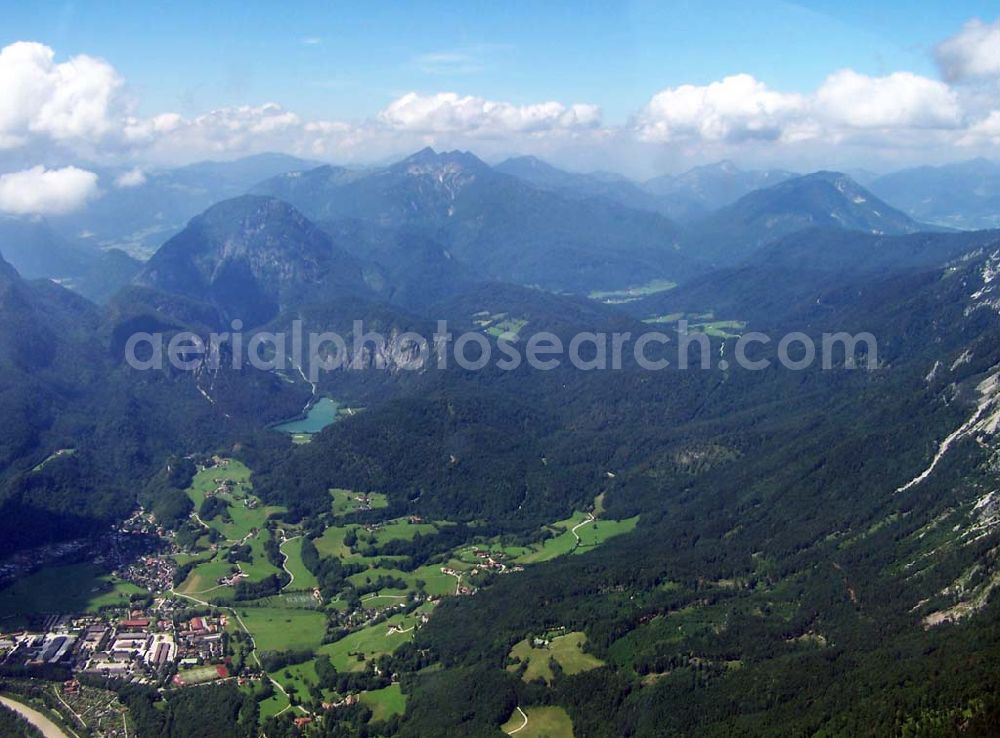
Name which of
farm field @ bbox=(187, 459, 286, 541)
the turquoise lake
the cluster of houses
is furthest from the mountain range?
the cluster of houses

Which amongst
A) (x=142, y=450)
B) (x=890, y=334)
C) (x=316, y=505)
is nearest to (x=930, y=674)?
(x=316, y=505)

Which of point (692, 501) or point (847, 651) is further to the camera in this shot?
point (692, 501)

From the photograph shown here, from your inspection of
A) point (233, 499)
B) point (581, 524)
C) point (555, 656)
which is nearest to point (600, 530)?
point (581, 524)

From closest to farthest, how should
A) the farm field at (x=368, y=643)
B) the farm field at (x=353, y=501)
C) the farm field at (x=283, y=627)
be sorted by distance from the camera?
the farm field at (x=368, y=643), the farm field at (x=283, y=627), the farm field at (x=353, y=501)

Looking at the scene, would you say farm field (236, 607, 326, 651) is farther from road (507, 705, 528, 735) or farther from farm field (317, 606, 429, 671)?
road (507, 705, 528, 735)

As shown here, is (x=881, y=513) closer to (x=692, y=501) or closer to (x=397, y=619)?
(x=692, y=501)

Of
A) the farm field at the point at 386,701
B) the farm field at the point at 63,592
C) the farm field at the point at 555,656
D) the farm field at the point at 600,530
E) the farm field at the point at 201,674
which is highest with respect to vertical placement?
the farm field at the point at 555,656

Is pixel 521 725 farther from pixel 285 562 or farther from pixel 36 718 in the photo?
pixel 285 562

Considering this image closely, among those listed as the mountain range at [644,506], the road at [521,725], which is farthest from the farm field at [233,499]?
the road at [521,725]

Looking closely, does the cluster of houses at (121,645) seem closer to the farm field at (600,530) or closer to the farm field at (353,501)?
the farm field at (353,501)
